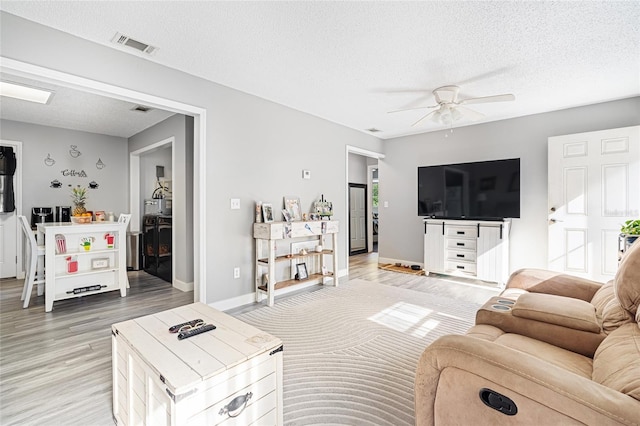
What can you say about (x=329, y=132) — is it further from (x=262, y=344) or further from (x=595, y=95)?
Answer: (x=262, y=344)

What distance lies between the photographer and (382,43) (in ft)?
7.97

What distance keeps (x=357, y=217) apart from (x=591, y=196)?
443 centimetres

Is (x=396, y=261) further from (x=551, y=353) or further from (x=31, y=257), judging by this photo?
(x=31, y=257)

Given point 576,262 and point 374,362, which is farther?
point 576,262

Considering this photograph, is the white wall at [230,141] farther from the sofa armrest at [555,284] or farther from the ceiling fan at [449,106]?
the sofa armrest at [555,284]

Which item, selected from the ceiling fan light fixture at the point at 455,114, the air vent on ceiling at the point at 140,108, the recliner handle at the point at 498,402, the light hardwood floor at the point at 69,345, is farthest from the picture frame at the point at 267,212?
the recliner handle at the point at 498,402

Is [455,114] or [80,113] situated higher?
[80,113]

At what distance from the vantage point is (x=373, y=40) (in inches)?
94.0

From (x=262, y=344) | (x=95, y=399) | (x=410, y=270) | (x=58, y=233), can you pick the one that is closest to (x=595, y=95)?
(x=410, y=270)

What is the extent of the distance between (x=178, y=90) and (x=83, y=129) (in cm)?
354

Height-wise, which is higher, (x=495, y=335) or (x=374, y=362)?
(x=495, y=335)

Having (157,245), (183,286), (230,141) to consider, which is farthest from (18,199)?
(230,141)

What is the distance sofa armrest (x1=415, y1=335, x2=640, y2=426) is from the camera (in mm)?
825

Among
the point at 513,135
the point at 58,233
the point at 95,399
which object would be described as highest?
the point at 513,135
